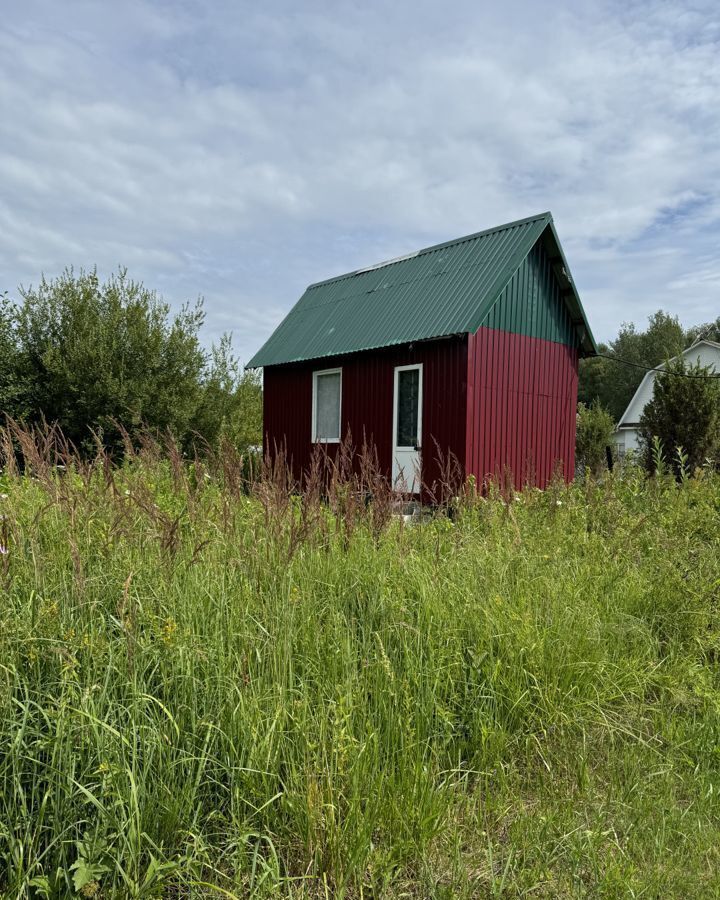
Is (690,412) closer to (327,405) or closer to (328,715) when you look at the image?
(327,405)

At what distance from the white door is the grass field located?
20.8 feet

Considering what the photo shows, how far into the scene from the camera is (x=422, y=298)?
10227 millimetres

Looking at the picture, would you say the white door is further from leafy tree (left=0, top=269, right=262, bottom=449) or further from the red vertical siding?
leafy tree (left=0, top=269, right=262, bottom=449)

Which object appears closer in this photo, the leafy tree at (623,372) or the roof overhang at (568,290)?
the roof overhang at (568,290)

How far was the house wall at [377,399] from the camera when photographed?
930 cm

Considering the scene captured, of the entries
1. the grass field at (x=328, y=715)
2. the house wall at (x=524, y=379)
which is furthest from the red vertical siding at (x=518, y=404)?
the grass field at (x=328, y=715)

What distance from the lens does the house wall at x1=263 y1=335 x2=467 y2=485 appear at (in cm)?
930

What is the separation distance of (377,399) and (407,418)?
726 mm

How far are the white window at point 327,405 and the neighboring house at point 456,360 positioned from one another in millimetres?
21

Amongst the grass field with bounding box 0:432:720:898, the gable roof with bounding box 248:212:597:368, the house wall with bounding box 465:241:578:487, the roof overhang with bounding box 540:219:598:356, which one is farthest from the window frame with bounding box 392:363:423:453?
the grass field with bounding box 0:432:720:898

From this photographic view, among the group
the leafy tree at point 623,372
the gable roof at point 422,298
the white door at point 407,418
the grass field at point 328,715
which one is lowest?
the grass field at point 328,715

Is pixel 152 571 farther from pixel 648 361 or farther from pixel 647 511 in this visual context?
pixel 648 361

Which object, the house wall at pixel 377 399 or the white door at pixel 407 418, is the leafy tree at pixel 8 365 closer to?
the house wall at pixel 377 399

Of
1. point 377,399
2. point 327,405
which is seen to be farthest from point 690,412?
point 327,405
